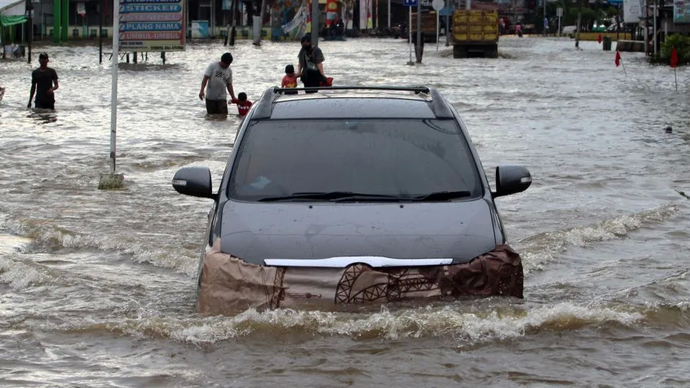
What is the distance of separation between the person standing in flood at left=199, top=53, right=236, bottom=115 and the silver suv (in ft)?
50.3

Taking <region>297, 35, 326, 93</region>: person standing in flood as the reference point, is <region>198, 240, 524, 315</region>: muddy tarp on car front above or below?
below

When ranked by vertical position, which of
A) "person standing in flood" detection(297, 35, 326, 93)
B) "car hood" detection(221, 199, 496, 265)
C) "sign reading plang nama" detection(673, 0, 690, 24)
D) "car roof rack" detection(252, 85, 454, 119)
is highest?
"sign reading plang nama" detection(673, 0, 690, 24)

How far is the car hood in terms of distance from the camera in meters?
6.70

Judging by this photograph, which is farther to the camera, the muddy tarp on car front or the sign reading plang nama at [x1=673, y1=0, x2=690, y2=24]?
the sign reading plang nama at [x1=673, y1=0, x2=690, y2=24]

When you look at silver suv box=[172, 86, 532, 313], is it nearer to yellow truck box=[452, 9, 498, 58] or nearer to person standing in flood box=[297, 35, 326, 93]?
person standing in flood box=[297, 35, 326, 93]

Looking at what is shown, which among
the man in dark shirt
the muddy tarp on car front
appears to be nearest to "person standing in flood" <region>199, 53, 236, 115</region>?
the man in dark shirt

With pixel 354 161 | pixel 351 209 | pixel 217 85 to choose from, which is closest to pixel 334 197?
pixel 351 209

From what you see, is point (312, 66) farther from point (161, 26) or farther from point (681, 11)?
point (681, 11)

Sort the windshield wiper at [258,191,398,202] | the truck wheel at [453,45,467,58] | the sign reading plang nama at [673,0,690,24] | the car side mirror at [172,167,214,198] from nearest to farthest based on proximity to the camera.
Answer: the windshield wiper at [258,191,398,202] < the car side mirror at [172,167,214,198] < the sign reading plang nama at [673,0,690,24] < the truck wheel at [453,45,467,58]

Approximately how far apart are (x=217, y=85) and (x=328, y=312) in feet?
57.0

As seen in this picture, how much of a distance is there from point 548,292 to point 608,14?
120243mm

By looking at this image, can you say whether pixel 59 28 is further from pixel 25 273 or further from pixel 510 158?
pixel 25 273

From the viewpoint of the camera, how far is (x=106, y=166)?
55.9 feet

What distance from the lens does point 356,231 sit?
22.2ft
